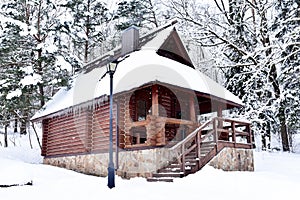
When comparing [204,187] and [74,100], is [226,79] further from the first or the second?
[204,187]

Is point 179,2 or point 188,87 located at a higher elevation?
point 179,2

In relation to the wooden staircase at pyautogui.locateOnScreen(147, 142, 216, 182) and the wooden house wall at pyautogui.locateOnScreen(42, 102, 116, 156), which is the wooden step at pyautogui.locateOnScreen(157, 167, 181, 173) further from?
the wooden house wall at pyautogui.locateOnScreen(42, 102, 116, 156)

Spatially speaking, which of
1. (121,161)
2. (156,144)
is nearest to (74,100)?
(121,161)

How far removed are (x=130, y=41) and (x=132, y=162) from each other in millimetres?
6602

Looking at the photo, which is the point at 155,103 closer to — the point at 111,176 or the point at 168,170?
the point at 168,170

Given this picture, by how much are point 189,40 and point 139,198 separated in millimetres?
13438

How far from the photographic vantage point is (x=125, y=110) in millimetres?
11867

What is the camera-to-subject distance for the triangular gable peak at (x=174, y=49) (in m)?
13.7

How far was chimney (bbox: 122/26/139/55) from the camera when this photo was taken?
48.8 ft

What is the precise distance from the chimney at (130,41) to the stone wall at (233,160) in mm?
6714

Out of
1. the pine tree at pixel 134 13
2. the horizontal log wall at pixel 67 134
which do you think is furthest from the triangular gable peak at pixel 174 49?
the pine tree at pixel 134 13

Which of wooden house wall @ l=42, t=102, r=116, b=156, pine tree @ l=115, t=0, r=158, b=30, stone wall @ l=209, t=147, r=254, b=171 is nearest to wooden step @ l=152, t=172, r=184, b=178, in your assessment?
stone wall @ l=209, t=147, r=254, b=171

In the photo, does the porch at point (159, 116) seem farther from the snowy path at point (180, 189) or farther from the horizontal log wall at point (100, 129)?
the snowy path at point (180, 189)

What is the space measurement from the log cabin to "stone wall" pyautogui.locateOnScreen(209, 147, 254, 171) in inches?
1.3
